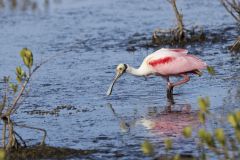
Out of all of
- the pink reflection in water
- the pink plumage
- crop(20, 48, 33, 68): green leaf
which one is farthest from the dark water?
crop(20, 48, 33, 68): green leaf

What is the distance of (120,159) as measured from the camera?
8.45 m

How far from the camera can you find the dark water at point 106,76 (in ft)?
32.1

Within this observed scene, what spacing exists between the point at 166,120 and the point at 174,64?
1928 millimetres

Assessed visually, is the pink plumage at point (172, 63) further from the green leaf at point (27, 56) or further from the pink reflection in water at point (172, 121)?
the green leaf at point (27, 56)

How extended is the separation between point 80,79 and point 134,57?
228 cm

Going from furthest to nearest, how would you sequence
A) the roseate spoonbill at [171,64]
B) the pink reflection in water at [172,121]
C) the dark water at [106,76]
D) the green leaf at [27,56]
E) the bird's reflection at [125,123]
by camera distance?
the roseate spoonbill at [171,64] < the bird's reflection at [125,123] < the dark water at [106,76] < the pink reflection in water at [172,121] < the green leaf at [27,56]

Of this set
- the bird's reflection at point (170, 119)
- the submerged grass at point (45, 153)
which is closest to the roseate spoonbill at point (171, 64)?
the bird's reflection at point (170, 119)

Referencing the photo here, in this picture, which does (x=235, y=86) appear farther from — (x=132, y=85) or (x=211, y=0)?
(x=211, y=0)

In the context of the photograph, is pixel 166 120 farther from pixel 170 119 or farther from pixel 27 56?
pixel 27 56

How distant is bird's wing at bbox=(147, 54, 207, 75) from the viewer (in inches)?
476

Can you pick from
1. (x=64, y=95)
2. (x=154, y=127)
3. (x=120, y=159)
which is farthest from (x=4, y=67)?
(x=120, y=159)

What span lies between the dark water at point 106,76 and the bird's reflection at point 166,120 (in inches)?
0.5

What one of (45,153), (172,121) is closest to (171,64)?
(172,121)

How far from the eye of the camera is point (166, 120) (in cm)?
1035
